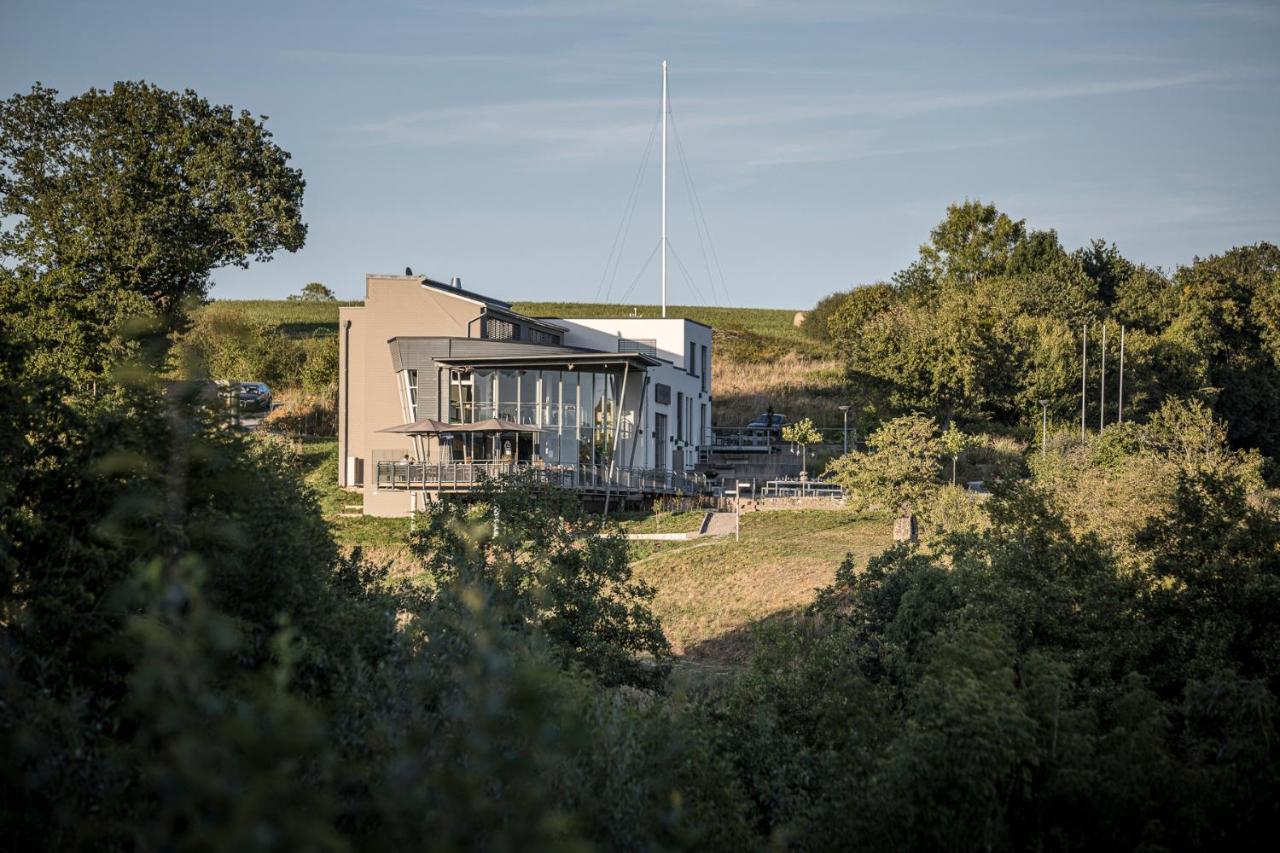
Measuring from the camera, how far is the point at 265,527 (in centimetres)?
1280

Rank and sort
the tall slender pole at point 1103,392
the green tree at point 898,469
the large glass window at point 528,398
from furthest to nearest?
1. the tall slender pole at point 1103,392
2. the large glass window at point 528,398
3. the green tree at point 898,469

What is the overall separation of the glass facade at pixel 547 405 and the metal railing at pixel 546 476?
3.53 ft

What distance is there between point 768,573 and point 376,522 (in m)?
16.1

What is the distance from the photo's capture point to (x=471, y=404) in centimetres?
4650

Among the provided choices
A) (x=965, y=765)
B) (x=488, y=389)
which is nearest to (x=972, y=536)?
(x=965, y=765)

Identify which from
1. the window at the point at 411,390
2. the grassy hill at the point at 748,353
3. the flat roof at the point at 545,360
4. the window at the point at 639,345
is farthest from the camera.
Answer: the grassy hill at the point at 748,353

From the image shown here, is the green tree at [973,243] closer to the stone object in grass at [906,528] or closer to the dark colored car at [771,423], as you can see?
the dark colored car at [771,423]

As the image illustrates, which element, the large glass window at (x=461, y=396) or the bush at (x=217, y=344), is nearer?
the bush at (x=217, y=344)

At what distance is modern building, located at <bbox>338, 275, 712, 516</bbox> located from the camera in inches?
1764

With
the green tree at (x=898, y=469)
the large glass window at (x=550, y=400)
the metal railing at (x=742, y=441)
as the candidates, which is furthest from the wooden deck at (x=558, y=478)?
the metal railing at (x=742, y=441)

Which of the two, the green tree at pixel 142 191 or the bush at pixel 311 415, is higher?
the green tree at pixel 142 191

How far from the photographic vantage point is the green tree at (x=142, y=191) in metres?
49.8

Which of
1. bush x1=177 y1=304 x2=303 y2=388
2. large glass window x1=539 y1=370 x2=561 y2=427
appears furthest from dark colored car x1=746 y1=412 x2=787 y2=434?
bush x1=177 y1=304 x2=303 y2=388

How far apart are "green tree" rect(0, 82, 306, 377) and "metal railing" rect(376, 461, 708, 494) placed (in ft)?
44.2
